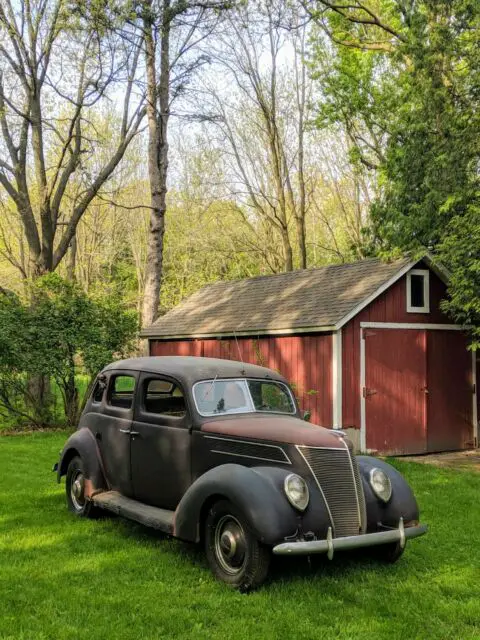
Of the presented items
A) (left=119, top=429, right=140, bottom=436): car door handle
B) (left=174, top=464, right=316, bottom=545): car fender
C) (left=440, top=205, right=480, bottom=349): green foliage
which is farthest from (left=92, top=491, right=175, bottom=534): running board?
(left=440, top=205, right=480, bottom=349): green foliage

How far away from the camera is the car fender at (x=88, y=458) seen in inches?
273

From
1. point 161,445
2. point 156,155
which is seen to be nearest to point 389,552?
point 161,445

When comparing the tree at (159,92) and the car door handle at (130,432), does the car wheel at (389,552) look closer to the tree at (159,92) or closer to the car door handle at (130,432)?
the car door handle at (130,432)

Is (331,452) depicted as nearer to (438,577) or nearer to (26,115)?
(438,577)

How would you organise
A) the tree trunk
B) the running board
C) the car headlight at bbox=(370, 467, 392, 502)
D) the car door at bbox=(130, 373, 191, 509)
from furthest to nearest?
the tree trunk
the car door at bbox=(130, 373, 191, 509)
the running board
the car headlight at bbox=(370, 467, 392, 502)

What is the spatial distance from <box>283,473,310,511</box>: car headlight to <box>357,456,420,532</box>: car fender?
78 centimetres

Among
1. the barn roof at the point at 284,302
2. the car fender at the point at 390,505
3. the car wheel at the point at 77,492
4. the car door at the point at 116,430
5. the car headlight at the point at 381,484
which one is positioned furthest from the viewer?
the barn roof at the point at 284,302

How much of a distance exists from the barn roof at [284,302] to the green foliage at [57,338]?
2.01 meters

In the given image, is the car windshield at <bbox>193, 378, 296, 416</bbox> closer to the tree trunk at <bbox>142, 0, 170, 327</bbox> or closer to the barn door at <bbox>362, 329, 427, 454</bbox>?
the barn door at <bbox>362, 329, 427, 454</bbox>

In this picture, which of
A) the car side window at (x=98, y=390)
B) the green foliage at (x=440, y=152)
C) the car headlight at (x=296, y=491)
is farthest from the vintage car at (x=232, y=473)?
the green foliage at (x=440, y=152)

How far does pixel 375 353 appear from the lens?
42.5ft

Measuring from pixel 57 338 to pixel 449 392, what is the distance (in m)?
8.90

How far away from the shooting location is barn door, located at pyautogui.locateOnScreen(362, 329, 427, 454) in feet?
42.1

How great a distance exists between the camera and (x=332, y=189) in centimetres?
2981
